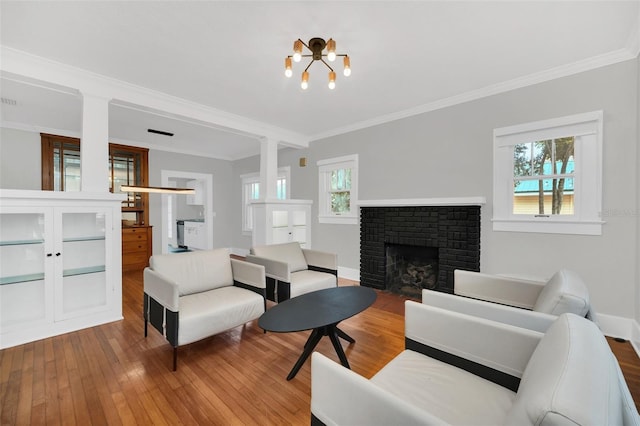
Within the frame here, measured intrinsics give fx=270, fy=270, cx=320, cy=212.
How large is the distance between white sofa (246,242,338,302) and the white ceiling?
1.99 m

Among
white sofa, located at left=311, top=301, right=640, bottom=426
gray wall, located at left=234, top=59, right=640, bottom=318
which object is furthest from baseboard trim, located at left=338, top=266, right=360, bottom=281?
white sofa, located at left=311, top=301, right=640, bottom=426

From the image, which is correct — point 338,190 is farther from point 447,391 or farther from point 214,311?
point 447,391

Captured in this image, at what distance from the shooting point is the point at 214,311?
87.5 inches

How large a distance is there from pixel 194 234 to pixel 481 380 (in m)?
8.41

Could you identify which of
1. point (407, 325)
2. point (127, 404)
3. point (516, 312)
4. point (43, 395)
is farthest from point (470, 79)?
point (43, 395)

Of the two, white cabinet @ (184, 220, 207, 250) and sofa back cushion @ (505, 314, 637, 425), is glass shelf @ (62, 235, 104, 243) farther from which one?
white cabinet @ (184, 220, 207, 250)

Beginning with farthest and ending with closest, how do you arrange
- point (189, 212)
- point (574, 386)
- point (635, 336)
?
1. point (189, 212)
2. point (635, 336)
3. point (574, 386)

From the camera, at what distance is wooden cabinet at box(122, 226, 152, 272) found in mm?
5210

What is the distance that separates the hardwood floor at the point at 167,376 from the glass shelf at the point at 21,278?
0.63m

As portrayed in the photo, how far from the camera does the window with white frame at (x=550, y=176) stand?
2674 millimetres

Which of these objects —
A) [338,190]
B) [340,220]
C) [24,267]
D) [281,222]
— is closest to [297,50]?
[338,190]

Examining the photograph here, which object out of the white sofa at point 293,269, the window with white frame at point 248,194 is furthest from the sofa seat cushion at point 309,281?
the window with white frame at point 248,194

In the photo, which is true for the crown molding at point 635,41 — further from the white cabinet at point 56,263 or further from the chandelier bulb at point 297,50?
the white cabinet at point 56,263

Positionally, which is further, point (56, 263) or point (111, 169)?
point (111, 169)
